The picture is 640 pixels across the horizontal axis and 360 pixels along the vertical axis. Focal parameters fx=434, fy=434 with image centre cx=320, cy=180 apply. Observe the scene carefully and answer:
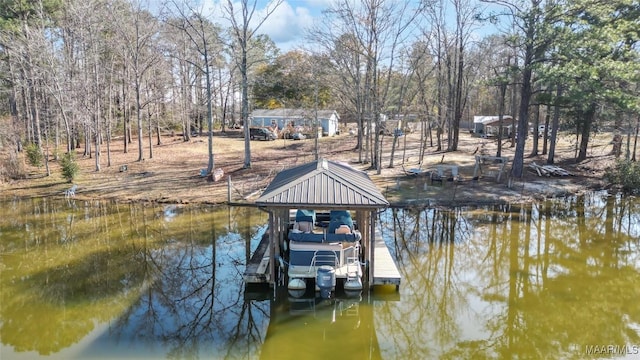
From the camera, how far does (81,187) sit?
842 inches

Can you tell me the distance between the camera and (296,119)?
41.9 m

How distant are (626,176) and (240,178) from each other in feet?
61.7

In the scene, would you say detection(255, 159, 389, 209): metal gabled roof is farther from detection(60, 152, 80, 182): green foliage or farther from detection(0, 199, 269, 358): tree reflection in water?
detection(60, 152, 80, 182): green foliage

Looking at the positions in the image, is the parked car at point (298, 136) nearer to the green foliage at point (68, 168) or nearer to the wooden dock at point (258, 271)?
the green foliage at point (68, 168)

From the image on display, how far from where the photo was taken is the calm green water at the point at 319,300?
8062mm

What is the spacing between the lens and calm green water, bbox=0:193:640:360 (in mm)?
8062

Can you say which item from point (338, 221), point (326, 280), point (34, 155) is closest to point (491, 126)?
point (338, 221)

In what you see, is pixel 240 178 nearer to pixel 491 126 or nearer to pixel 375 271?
pixel 375 271

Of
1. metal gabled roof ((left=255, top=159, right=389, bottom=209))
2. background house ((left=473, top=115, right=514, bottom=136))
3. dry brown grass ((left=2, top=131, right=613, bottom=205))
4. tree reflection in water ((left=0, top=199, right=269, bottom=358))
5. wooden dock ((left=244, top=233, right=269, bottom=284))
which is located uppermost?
background house ((left=473, top=115, right=514, bottom=136))

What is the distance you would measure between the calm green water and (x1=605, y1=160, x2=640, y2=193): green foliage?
5.34m

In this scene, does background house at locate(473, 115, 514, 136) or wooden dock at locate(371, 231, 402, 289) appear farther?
background house at locate(473, 115, 514, 136)

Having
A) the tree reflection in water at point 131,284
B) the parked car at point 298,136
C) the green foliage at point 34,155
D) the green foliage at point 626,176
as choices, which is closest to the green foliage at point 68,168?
the green foliage at point 34,155

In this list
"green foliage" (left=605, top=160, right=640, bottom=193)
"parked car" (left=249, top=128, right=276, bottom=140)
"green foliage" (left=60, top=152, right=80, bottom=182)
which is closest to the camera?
"green foliage" (left=605, top=160, right=640, bottom=193)

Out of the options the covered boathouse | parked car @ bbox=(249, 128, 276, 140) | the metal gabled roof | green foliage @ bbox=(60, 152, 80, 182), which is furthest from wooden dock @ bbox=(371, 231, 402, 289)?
parked car @ bbox=(249, 128, 276, 140)
